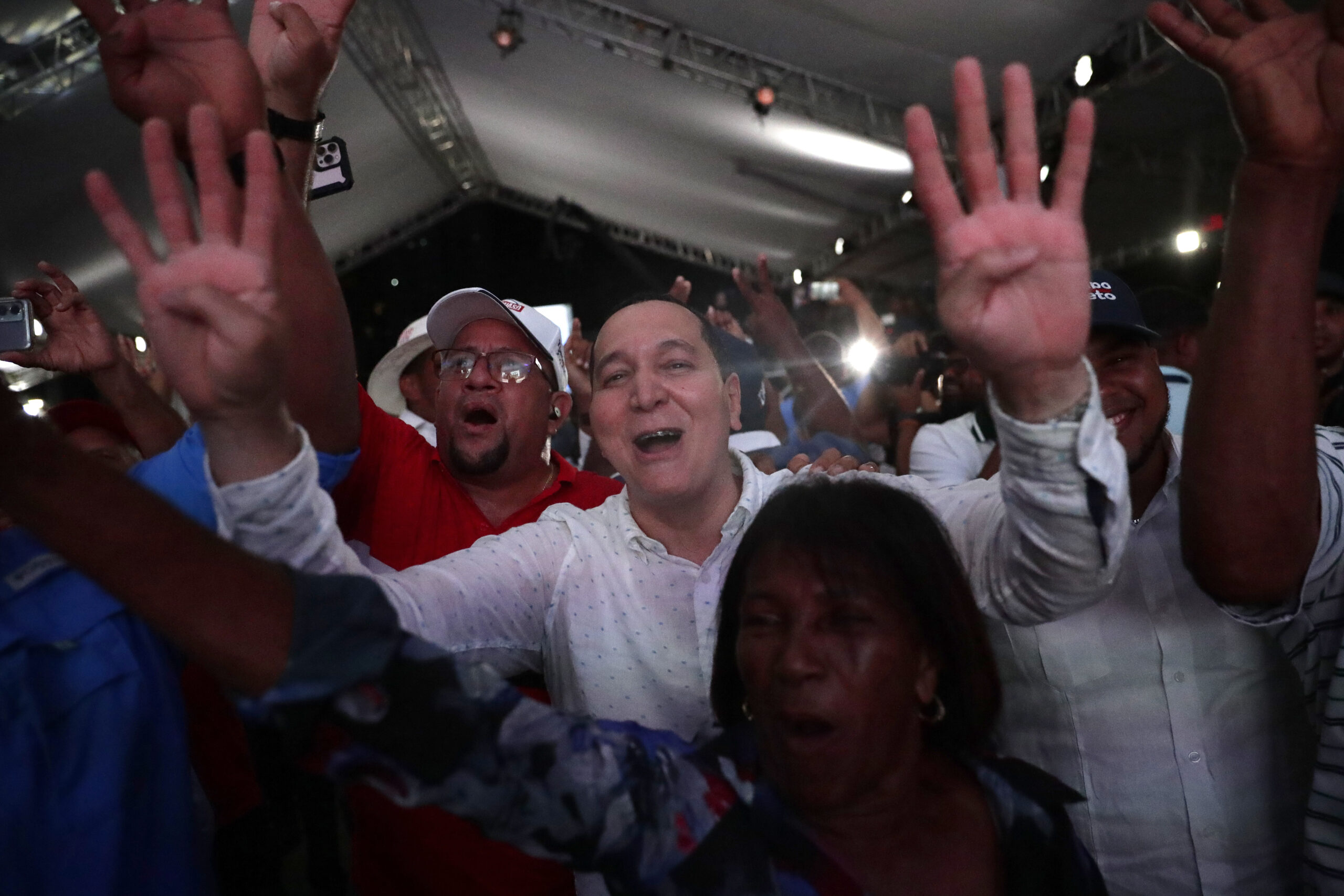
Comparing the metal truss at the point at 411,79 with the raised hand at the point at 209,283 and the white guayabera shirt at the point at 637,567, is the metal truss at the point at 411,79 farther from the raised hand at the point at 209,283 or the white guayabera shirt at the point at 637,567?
the raised hand at the point at 209,283

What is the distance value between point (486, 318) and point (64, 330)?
0.99 metres

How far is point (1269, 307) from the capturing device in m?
1.13

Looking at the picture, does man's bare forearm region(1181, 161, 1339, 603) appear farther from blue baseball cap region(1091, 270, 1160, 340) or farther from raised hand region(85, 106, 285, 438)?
raised hand region(85, 106, 285, 438)

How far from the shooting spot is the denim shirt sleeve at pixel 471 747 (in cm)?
85

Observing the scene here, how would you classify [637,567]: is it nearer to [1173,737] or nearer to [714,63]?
[1173,737]

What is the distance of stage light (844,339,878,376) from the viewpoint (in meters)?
4.78

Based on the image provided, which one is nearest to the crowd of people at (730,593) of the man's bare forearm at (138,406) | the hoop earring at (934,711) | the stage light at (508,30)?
the hoop earring at (934,711)

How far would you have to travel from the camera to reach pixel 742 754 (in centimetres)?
113

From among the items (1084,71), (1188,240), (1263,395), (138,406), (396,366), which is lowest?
(1263,395)

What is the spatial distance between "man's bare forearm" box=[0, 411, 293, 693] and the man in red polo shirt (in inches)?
39.0

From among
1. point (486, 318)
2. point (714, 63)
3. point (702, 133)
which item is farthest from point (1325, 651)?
point (702, 133)

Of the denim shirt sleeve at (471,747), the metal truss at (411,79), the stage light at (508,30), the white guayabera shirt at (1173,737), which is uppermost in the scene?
the metal truss at (411,79)

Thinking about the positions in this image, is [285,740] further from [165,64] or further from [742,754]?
[165,64]

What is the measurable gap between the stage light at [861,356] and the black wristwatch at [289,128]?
3620mm
